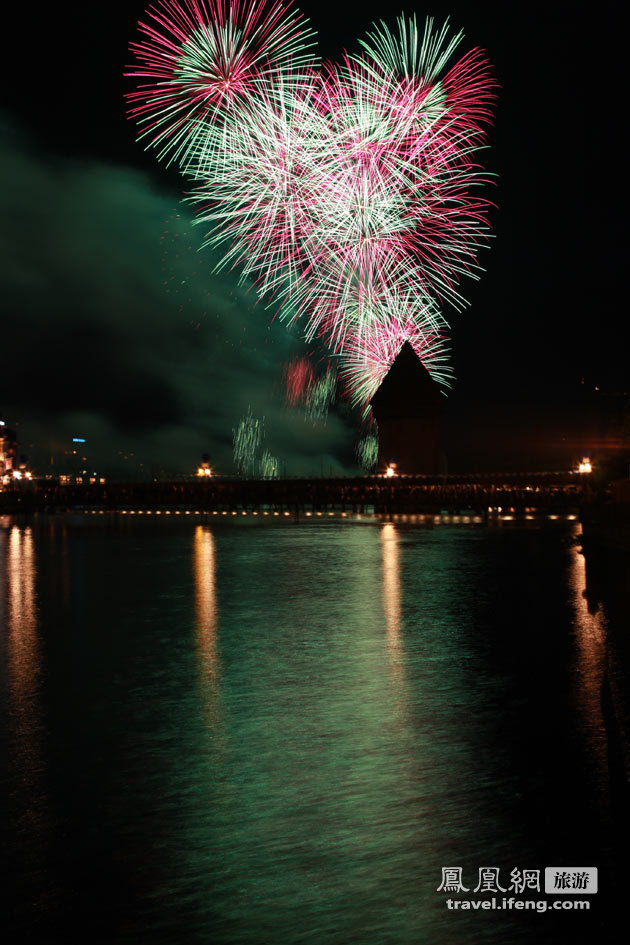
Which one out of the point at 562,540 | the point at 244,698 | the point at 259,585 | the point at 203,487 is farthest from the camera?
the point at 203,487

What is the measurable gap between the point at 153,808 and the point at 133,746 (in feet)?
6.36

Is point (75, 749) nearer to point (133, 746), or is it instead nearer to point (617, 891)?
point (133, 746)

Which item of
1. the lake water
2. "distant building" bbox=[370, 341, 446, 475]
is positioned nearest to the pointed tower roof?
"distant building" bbox=[370, 341, 446, 475]

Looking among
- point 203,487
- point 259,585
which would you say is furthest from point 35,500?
point 259,585

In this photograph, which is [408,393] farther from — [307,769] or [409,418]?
[307,769]

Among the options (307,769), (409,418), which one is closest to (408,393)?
(409,418)

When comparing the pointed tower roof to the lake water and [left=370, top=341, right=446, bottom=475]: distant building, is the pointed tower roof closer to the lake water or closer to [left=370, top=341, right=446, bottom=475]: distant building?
[left=370, top=341, right=446, bottom=475]: distant building

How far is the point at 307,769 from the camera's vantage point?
27.7 feet

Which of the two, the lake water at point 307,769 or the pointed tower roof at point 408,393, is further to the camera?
the pointed tower roof at point 408,393

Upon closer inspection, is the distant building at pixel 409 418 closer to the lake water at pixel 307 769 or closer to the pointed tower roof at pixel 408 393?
the pointed tower roof at pixel 408 393

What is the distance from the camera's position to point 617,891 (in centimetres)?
579

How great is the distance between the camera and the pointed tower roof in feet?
448

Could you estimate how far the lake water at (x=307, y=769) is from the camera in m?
5.66

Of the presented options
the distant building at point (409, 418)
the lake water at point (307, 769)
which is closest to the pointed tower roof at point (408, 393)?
the distant building at point (409, 418)
